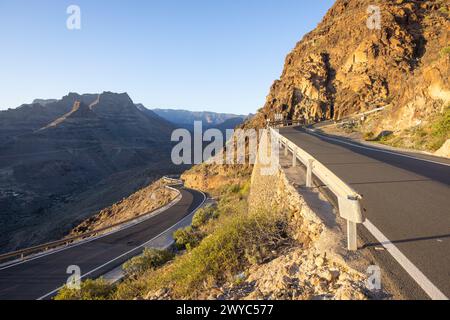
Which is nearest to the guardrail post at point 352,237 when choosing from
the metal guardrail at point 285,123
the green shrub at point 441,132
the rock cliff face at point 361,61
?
the green shrub at point 441,132

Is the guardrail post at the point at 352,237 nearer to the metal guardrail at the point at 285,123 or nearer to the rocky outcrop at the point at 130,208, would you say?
the metal guardrail at the point at 285,123

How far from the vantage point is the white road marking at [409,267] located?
3120 mm

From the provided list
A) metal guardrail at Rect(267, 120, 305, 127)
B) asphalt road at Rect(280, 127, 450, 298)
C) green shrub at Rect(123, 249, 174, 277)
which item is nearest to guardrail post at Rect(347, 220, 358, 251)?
asphalt road at Rect(280, 127, 450, 298)

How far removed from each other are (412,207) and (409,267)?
2.63 meters

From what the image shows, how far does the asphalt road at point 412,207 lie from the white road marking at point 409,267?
0.08 ft

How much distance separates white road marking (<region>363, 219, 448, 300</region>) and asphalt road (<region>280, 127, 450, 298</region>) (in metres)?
0.02

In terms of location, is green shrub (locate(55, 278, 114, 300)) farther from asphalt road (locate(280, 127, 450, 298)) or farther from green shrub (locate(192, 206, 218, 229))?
green shrub (locate(192, 206, 218, 229))

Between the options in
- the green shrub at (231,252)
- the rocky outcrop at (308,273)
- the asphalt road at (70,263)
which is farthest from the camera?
the asphalt road at (70,263)

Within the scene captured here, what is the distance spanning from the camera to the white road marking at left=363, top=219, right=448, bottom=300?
3120 millimetres

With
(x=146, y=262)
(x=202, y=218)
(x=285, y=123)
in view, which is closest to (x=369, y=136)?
(x=202, y=218)

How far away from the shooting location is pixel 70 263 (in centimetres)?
1530
